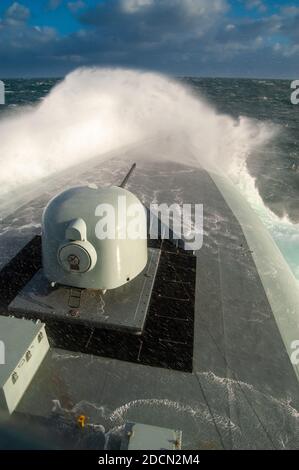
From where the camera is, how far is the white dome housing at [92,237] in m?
7.87

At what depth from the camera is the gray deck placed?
6652mm

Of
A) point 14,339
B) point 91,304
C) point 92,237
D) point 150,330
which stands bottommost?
point 150,330

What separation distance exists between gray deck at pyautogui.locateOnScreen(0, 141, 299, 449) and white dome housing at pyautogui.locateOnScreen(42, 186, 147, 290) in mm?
1985

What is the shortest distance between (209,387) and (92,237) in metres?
4.37

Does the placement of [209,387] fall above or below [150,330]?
below

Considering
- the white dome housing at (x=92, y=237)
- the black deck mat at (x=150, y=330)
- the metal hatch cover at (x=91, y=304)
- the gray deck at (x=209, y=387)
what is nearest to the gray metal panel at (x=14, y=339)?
the gray deck at (x=209, y=387)

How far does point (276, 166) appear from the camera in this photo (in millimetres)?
37344

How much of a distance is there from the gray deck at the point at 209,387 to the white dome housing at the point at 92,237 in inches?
78.1

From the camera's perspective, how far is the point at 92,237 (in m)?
7.91

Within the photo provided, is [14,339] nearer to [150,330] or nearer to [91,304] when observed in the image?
[91,304]

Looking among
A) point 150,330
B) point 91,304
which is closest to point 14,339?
point 91,304

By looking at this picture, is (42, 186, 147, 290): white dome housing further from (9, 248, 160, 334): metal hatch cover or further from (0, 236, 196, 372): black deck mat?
(0, 236, 196, 372): black deck mat

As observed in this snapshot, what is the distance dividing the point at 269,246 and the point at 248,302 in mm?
5339

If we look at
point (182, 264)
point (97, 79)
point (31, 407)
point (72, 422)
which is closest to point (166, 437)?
point (72, 422)
